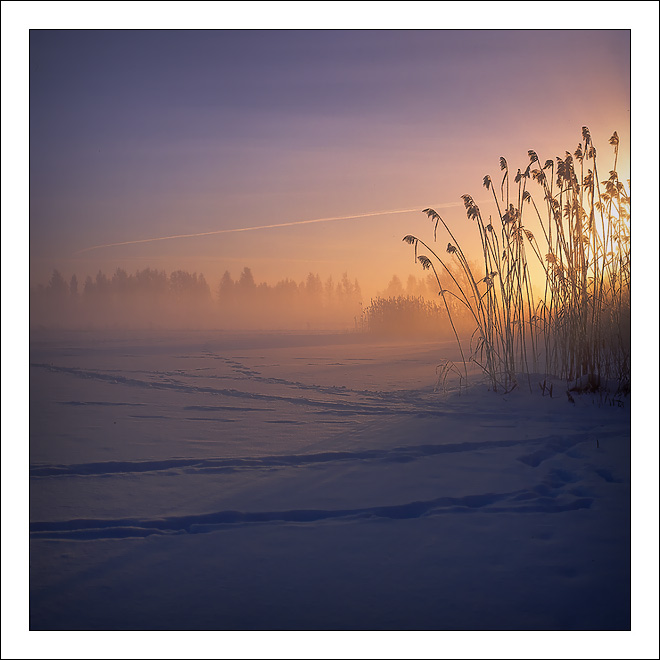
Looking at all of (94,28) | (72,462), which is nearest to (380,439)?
(72,462)

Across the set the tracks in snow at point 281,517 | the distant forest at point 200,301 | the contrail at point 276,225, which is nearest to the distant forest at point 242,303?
the distant forest at point 200,301

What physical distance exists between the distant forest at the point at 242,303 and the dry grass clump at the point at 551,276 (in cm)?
25

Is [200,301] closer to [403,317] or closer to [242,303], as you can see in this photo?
[242,303]

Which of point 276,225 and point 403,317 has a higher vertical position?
point 276,225

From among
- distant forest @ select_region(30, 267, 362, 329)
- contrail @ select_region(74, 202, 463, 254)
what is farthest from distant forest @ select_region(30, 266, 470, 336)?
contrail @ select_region(74, 202, 463, 254)

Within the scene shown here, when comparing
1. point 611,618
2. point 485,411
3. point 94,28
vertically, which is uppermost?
point 94,28

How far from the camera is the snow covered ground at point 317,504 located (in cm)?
120

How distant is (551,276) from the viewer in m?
2.29

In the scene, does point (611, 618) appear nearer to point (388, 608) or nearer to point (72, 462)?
point (388, 608)

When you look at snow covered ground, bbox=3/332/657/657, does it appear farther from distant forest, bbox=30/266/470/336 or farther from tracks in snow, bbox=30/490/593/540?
distant forest, bbox=30/266/470/336

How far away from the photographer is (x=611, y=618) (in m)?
1.25

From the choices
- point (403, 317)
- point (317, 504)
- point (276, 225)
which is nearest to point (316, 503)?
point (317, 504)

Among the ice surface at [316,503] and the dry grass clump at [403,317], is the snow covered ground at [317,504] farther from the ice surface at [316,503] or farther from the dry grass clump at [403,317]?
the dry grass clump at [403,317]

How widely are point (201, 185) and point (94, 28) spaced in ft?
2.27
